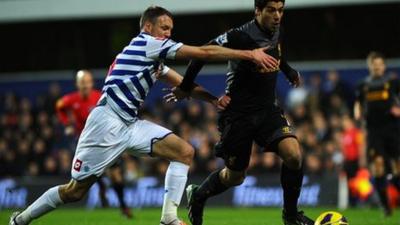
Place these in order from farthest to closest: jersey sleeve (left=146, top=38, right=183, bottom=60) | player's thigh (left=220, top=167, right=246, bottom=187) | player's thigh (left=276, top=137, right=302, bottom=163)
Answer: player's thigh (left=220, top=167, right=246, bottom=187), player's thigh (left=276, top=137, right=302, bottom=163), jersey sleeve (left=146, top=38, right=183, bottom=60)

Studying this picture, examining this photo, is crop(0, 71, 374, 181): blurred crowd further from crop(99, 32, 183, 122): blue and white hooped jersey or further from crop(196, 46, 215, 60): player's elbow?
crop(196, 46, 215, 60): player's elbow

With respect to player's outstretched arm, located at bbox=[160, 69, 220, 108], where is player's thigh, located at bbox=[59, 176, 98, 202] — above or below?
below

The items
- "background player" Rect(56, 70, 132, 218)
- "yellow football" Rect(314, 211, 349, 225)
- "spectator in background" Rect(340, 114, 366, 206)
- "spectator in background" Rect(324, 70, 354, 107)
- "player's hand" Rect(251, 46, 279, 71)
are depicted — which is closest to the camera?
"player's hand" Rect(251, 46, 279, 71)

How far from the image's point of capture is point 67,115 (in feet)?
47.1

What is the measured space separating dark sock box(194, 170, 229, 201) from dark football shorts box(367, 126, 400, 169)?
4986mm

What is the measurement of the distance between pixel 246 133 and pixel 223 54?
1273mm

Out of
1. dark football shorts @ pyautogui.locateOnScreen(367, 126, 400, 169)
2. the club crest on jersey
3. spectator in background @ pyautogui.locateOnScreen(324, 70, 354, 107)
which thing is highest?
spectator in background @ pyautogui.locateOnScreen(324, 70, 354, 107)

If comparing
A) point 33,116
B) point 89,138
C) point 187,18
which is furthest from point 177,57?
point 187,18

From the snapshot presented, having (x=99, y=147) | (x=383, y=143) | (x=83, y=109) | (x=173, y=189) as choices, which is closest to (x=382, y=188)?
(x=383, y=143)

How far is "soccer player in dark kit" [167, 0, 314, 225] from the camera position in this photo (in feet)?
28.8

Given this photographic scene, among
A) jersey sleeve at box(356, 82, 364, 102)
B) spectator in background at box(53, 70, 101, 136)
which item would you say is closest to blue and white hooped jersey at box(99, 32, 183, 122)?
spectator in background at box(53, 70, 101, 136)

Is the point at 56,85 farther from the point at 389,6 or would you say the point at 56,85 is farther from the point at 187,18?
the point at 389,6

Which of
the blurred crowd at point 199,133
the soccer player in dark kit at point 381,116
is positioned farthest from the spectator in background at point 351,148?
the soccer player in dark kit at point 381,116

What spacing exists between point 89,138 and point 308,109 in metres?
12.4
